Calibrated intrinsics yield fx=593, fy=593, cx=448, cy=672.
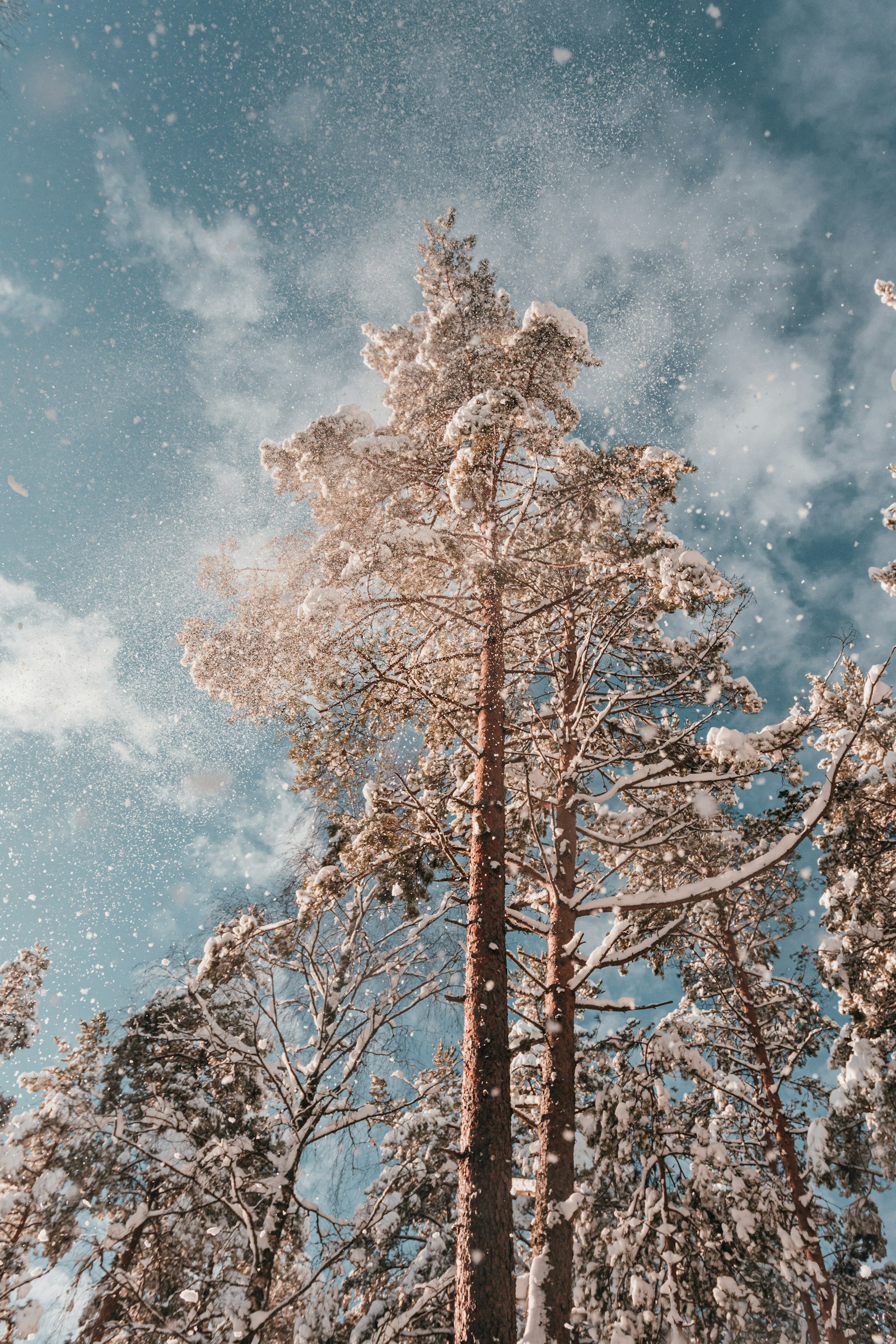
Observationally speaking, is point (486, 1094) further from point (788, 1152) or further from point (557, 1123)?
point (788, 1152)

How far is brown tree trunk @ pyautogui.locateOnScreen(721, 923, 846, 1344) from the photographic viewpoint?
799 centimetres

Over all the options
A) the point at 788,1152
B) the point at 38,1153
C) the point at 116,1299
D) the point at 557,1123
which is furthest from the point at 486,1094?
the point at 38,1153

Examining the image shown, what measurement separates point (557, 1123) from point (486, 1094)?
4.57 feet

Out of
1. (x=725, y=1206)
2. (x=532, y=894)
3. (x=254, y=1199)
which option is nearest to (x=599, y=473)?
(x=532, y=894)

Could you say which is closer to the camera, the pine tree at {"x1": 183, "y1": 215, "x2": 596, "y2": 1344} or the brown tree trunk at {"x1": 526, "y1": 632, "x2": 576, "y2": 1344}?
the brown tree trunk at {"x1": 526, "y1": 632, "x2": 576, "y2": 1344}

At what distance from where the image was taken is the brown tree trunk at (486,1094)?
3.79m

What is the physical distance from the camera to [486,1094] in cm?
454

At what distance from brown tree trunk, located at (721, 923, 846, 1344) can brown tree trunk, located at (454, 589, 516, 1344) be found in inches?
237

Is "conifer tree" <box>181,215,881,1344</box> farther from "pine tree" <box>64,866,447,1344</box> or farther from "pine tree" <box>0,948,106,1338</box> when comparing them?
"pine tree" <box>0,948,106,1338</box>

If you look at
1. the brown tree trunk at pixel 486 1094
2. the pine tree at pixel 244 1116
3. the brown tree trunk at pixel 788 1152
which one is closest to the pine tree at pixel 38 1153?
the pine tree at pixel 244 1116

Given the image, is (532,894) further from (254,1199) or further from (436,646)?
(254,1199)

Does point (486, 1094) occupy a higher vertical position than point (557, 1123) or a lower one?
higher

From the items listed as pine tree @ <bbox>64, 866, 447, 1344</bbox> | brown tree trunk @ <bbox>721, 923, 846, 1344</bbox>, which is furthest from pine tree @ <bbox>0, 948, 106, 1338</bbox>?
brown tree trunk @ <bbox>721, 923, 846, 1344</bbox>

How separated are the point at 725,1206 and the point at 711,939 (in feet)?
10.2
